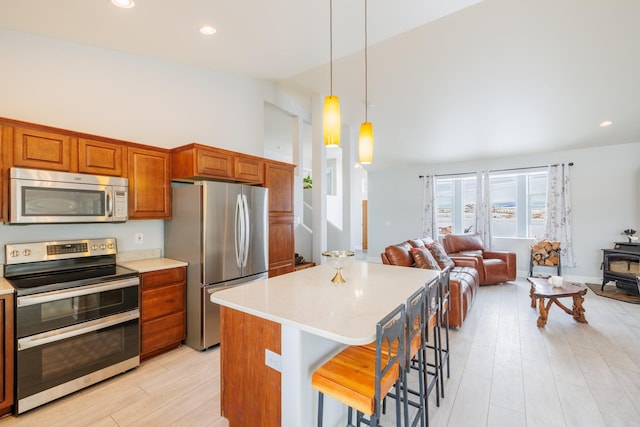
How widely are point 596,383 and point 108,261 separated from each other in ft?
13.8

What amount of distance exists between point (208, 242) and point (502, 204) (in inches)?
242

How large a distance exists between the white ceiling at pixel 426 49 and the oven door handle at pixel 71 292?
1.96 metres

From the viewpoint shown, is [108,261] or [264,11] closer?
[264,11]

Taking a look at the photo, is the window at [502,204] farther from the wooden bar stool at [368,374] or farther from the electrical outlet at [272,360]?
the electrical outlet at [272,360]

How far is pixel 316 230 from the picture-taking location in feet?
15.1

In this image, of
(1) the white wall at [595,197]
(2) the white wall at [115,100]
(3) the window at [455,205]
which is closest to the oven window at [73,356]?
(2) the white wall at [115,100]

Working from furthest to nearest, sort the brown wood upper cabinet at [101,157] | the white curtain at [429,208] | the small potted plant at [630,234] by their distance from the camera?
the white curtain at [429,208]
the small potted plant at [630,234]
the brown wood upper cabinet at [101,157]

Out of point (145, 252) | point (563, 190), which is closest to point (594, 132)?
point (563, 190)

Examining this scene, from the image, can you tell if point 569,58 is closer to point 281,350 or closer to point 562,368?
point 562,368

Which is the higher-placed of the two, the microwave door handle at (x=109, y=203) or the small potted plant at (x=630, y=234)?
the microwave door handle at (x=109, y=203)

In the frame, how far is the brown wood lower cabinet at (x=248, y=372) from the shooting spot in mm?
1473

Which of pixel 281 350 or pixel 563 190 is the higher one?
pixel 563 190

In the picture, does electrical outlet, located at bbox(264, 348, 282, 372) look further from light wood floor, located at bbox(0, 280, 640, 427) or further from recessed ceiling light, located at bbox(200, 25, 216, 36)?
recessed ceiling light, located at bbox(200, 25, 216, 36)

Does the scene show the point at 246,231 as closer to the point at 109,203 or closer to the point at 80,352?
the point at 109,203
